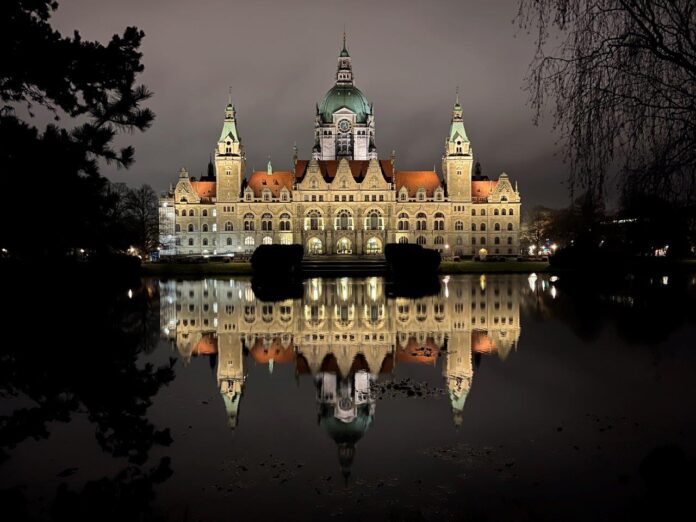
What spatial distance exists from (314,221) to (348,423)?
8507cm

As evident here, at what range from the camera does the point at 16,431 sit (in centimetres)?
798

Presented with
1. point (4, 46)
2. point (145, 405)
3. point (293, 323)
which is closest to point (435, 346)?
point (293, 323)

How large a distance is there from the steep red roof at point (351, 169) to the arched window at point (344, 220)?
19.2 ft

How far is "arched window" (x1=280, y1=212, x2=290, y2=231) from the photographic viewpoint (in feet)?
310

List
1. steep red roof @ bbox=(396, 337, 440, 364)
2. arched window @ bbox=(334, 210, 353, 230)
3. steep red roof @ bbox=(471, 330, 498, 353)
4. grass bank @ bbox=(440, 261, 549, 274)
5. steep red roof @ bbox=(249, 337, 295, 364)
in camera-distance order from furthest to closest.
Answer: arched window @ bbox=(334, 210, 353, 230)
grass bank @ bbox=(440, 261, 549, 274)
steep red roof @ bbox=(471, 330, 498, 353)
steep red roof @ bbox=(249, 337, 295, 364)
steep red roof @ bbox=(396, 337, 440, 364)

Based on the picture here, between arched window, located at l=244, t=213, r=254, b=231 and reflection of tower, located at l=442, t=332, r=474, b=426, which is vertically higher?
arched window, located at l=244, t=213, r=254, b=231

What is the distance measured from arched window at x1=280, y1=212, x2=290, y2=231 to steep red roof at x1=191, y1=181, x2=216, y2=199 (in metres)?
13.8

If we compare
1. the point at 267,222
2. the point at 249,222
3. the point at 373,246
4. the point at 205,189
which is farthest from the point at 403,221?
the point at 205,189

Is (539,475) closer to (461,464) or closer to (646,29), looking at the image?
(461,464)

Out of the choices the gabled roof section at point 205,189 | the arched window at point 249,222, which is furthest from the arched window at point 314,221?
the gabled roof section at point 205,189

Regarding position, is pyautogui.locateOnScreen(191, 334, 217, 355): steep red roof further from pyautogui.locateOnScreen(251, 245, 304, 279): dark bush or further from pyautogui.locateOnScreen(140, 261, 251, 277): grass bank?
pyautogui.locateOnScreen(140, 261, 251, 277): grass bank

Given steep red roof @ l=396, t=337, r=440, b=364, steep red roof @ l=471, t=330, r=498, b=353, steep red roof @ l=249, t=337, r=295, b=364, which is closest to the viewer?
steep red roof @ l=396, t=337, r=440, b=364

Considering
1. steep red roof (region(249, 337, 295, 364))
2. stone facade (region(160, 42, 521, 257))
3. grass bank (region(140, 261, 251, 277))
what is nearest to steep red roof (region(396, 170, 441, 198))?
Result: stone facade (region(160, 42, 521, 257))

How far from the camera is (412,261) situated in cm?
4622
